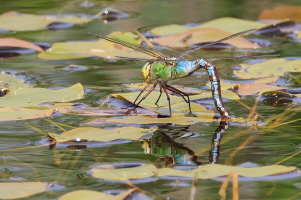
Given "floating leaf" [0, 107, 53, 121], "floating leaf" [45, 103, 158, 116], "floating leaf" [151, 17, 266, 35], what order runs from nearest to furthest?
"floating leaf" [0, 107, 53, 121]
"floating leaf" [45, 103, 158, 116]
"floating leaf" [151, 17, 266, 35]

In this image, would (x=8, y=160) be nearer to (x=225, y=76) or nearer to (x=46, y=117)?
(x=46, y=117)

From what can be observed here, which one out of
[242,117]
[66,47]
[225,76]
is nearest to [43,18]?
[66,47]

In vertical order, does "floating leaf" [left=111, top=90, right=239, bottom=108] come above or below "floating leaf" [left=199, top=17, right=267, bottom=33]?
below

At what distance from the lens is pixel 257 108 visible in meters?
3.49

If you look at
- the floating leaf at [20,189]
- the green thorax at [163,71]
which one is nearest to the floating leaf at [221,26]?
the green thorax at [163,71]

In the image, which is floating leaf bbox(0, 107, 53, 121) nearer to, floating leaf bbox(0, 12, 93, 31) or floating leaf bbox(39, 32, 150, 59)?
floating leaf bbox(39, 32, 150, 59)

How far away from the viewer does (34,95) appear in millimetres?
3615

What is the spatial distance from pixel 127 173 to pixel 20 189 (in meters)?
0.40

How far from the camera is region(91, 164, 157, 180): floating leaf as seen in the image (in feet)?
7.93

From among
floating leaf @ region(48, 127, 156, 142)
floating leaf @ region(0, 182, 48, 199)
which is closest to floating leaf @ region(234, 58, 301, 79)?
floating leaf @ region(48, 127, 156, 142)

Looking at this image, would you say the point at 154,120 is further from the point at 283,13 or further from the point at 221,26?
the point at 283,13

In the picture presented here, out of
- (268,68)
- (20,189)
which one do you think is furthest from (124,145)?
(268,68)

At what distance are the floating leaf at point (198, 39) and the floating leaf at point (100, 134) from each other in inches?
86.6

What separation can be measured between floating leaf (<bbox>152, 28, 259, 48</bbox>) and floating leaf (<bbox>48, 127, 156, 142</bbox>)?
7.21ft
